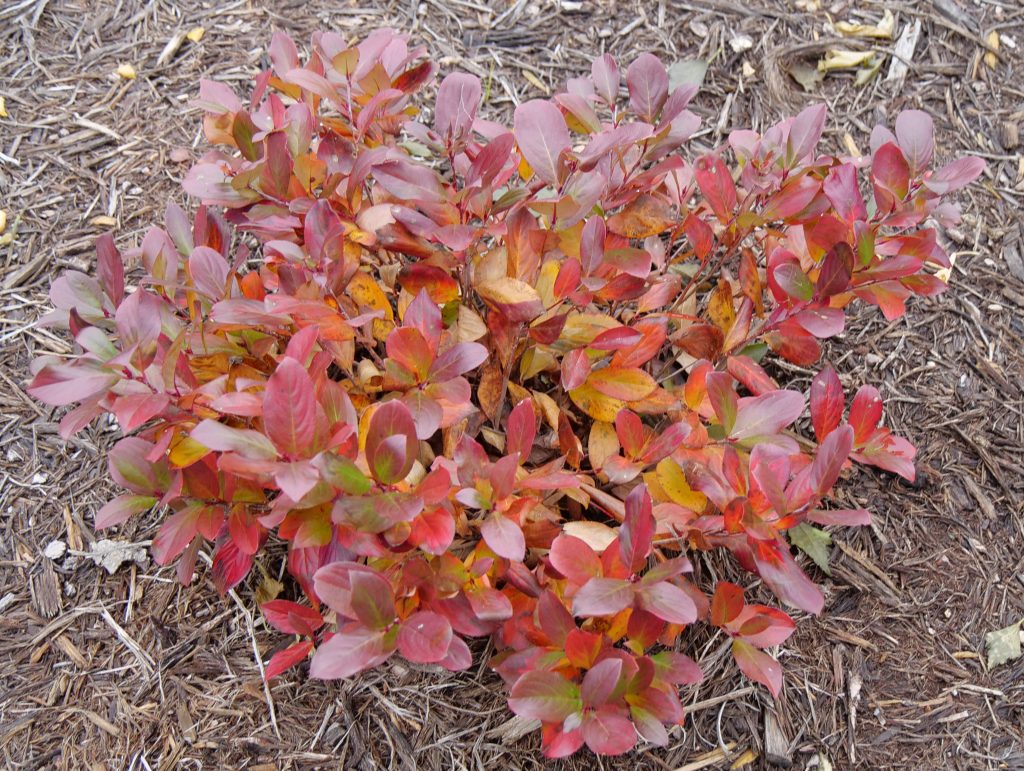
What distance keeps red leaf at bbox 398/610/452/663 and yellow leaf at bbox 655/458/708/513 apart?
21.3 inches

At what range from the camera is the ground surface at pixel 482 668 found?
5.91 ft

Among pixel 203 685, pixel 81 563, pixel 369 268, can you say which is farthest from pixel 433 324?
pixel 81 563

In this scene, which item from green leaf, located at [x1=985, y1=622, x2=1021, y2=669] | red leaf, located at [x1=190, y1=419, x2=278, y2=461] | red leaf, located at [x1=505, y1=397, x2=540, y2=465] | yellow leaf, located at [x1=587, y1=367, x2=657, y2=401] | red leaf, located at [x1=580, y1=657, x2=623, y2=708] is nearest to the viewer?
red leaf, located at [x1=190, y1=419, x2=278, y2=461]

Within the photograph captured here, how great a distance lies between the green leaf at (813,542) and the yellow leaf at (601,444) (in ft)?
1.80

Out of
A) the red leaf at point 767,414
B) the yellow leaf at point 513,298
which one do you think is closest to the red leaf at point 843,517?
the red leaf at point 767,414

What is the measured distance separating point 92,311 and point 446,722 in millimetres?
1105

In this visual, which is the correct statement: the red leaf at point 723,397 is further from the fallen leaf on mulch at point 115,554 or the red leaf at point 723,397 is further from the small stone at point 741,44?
the small stone at point 741,44

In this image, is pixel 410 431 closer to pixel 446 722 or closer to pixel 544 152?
pixel 544 152

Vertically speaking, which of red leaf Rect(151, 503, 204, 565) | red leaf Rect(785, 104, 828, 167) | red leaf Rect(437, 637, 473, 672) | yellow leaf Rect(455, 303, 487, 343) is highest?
red leaf Rect(785, 104, 828, 167)

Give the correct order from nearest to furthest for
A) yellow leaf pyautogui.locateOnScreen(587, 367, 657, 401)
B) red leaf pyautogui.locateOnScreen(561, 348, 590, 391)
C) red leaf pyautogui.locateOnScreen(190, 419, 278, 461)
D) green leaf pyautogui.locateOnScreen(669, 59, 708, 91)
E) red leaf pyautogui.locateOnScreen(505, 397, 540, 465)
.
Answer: red leaf pyautogui.locateOnScreen(190, 419, 278, 461) → red leaf pyautogui.locateOnScreen(505, 397, 540, 465) → red leaf pyautogui.locateOnScreen(561, 348, 590, 391) → yellow leaf pyautogui.locateOnScreen(587, 367, 657, 401) → green leaf pyautogui.locateOnScreen(669, 59, 708, 91)

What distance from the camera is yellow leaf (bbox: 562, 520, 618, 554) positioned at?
64.2 inches

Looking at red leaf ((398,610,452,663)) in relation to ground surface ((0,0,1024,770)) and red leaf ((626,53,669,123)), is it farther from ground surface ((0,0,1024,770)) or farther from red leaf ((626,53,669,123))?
red leaf ((626,53,669,123))

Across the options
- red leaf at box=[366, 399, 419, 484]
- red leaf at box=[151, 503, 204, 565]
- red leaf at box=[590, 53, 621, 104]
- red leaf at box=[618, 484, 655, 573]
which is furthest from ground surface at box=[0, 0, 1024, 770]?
red leaf at box=[590, 53, 621, 104]

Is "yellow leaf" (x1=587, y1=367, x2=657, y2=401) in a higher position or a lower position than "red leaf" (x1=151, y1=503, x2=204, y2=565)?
higher
